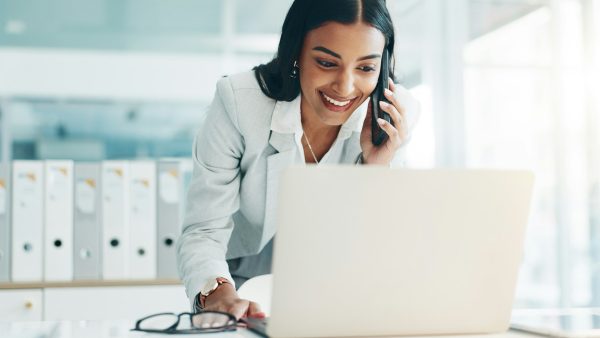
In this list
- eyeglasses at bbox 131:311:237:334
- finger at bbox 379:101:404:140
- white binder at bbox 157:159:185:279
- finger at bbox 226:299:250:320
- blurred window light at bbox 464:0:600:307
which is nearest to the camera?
eyeglasses at bbox 131:311:237:334

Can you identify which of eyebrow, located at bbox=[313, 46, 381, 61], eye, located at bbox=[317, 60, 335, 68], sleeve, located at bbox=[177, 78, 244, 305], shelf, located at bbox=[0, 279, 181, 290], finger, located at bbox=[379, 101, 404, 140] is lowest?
shelf, located at bbox=[0, 279, 181, 290]

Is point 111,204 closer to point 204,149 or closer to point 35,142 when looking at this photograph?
point 204,149

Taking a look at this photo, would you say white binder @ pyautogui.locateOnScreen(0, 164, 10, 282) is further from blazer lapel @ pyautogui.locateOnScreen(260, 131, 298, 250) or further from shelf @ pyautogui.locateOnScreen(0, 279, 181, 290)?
blazer lapel @ pyautogui.locateOnScreen(260, 131, 298, 250)

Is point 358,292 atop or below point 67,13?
below

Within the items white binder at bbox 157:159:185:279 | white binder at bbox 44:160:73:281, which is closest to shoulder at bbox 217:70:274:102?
white binder at bbox 157:159:185:279

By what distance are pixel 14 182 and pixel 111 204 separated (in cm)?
35

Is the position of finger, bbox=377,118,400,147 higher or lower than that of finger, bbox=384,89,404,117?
lower

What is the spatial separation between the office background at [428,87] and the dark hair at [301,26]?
8.14 ft

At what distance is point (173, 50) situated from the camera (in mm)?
4211

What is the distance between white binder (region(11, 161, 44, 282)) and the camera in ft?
8.46

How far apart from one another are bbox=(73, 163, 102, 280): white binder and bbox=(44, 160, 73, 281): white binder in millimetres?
21

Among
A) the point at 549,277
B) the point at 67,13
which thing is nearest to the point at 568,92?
the point at 549,277

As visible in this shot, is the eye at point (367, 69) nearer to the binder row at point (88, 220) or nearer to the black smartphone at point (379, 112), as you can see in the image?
the black smartphone at point (379, 112)

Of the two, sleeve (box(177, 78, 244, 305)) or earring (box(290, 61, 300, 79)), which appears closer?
sleeve (box(177, 78, 244, 305))
